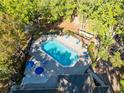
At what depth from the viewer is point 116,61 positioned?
84.0ft

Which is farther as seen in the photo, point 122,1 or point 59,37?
point 59,37

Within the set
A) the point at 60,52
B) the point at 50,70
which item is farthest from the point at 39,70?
the point at 60,52

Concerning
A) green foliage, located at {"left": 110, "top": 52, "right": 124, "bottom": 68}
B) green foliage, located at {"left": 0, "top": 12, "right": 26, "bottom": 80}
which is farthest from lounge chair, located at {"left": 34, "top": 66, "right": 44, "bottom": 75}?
green foliage, located at {"left": 110, "top": 52, "right": 124, "bottom": 68}

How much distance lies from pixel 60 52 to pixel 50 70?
3807 mm

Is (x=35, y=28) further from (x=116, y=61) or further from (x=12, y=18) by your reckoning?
(x=116, y=61)

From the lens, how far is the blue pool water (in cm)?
3033

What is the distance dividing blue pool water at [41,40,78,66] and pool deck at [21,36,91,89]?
20.1 inches

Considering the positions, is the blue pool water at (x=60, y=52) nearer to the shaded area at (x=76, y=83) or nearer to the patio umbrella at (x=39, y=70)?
the patio umbrella at (x=39, y=70)

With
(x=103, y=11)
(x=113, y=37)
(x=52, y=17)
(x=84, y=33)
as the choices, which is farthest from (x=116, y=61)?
(x=52, y=17)

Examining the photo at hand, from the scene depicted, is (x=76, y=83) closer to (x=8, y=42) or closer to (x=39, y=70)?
(x=39, y=70)

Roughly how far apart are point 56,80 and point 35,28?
27.6ft

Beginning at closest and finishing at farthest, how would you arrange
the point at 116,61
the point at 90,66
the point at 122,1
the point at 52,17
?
the point at 122,1
the point at 116,61
the point at 90,66
the point at 52,17

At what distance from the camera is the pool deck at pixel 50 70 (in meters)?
27.2

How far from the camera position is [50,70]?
1134 inches
